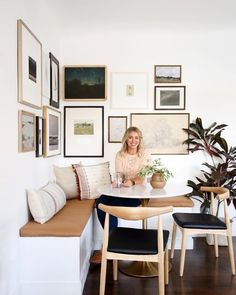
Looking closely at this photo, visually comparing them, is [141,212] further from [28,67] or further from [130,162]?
[28,67]

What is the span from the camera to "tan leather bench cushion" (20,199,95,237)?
2172mm

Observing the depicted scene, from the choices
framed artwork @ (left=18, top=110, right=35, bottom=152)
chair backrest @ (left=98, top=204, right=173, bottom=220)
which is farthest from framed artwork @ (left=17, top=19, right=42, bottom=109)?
chair backrest @ (left=98, top=204, right=173, bottom=220)

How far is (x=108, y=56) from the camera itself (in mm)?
3654

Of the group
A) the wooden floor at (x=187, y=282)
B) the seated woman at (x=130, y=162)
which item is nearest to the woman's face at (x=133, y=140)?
the seated woman at (x=130, y=162)

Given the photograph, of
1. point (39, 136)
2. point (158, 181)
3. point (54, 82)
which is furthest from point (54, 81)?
point (158, 181)

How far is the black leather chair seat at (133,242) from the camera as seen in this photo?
198cm

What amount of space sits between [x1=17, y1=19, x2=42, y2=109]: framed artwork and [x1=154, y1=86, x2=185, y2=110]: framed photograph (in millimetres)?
1567

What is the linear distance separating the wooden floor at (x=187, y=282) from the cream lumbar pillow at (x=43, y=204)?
26.3 inches

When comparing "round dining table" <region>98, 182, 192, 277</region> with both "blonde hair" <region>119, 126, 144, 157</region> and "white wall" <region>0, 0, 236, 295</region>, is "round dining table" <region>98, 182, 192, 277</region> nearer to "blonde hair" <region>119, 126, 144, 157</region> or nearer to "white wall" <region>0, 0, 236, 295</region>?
"blonde hair" <region>119, 126, 144, 157</region>

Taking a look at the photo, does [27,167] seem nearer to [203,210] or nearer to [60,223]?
[60,223]

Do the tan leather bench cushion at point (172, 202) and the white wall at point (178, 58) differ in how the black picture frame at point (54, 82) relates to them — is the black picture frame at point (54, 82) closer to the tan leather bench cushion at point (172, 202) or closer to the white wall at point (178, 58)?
the white wall at point (178, 58)

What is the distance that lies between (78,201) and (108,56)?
185 cm

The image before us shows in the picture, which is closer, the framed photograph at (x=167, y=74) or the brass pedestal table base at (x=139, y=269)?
the brass pedestal table base at (x=139, y=269)


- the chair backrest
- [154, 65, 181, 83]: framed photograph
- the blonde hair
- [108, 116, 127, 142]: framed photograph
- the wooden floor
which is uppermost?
[154, 65, 181, 83]: framed photograph
